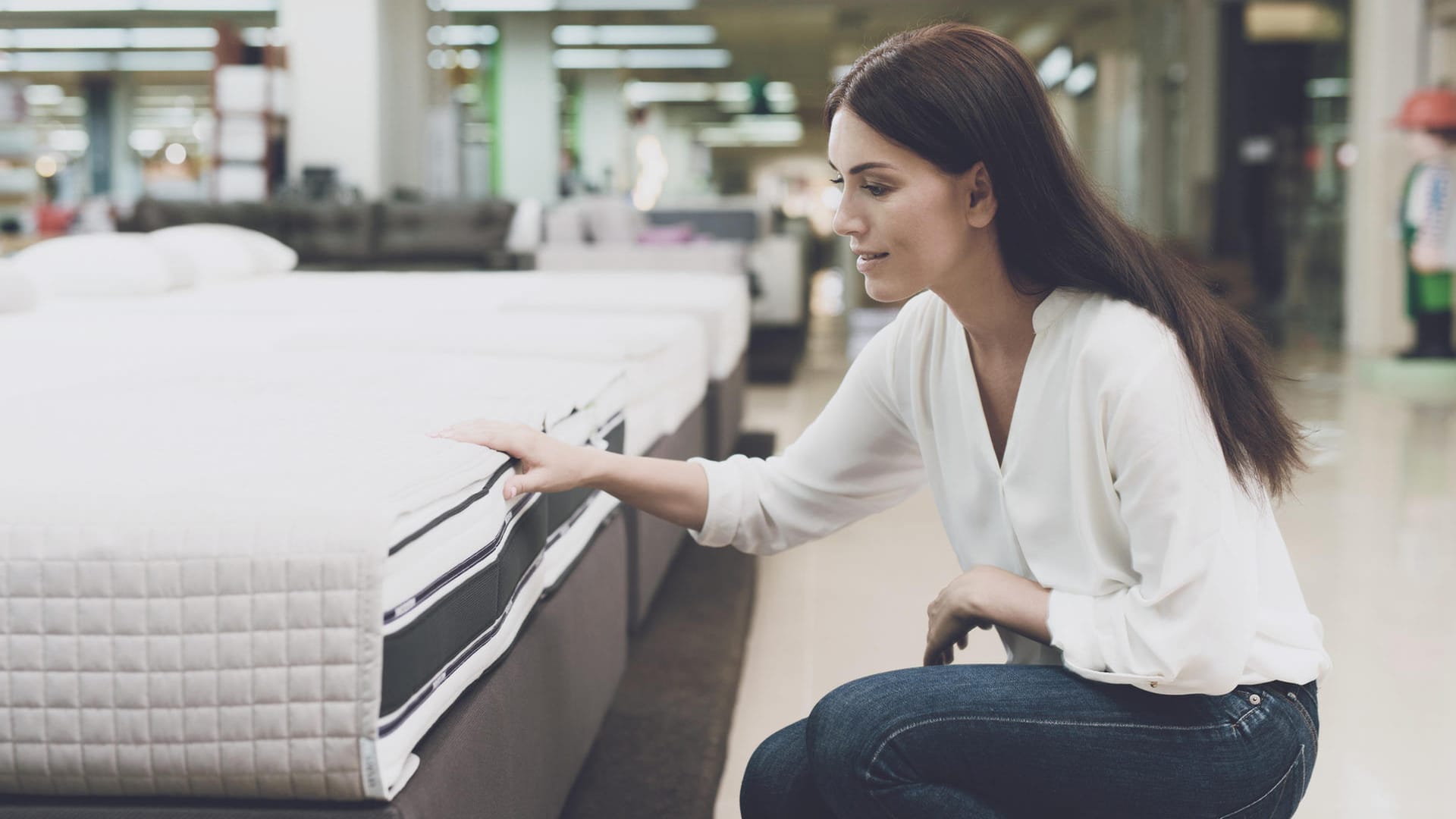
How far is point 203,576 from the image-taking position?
0.84 meters

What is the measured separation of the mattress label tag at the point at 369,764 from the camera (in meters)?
0.83

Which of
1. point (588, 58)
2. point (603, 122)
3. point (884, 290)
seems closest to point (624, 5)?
point (588, 58)

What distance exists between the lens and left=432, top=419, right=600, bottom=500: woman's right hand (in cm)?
116

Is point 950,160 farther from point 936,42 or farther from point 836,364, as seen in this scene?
point 836,364

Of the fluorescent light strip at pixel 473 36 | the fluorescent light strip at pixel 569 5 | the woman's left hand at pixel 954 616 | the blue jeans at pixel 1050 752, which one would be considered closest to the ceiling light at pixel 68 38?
the fluorescent light strip at pixel 473 36

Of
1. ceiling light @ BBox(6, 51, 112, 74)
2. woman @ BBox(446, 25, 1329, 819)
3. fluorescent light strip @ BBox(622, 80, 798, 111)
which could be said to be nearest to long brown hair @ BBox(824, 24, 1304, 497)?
woman @ BBox(446, 25, 1329, 819)

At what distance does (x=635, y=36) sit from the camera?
47.9ft

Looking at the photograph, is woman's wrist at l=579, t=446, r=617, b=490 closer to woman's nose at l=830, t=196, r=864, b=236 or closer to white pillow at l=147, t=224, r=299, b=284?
woman's nose at l=830, t=196, r=864, b=236

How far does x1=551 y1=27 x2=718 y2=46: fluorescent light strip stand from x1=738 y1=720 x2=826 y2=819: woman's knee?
13.1m

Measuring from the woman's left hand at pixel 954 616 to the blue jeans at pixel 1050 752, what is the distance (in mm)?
84

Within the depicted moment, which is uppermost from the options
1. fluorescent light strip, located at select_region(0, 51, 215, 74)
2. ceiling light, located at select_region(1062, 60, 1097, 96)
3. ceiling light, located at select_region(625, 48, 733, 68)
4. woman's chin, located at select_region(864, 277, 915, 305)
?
ceiling light, located at select_region(625, 48, 733, 68)

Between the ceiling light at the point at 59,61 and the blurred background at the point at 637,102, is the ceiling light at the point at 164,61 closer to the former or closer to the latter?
the blurred background at the point at 637,102

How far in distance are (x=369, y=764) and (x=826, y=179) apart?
326 inches

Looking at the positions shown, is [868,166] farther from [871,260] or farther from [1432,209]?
[1432,209]
